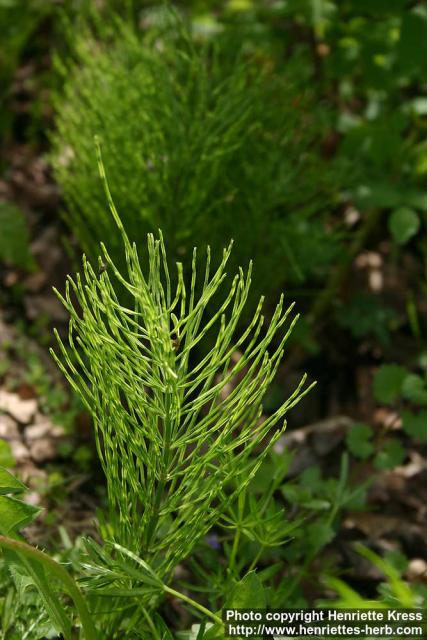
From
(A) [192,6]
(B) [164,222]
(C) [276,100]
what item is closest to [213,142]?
(B) [164,222]

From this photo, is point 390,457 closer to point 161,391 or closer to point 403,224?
point 403,224

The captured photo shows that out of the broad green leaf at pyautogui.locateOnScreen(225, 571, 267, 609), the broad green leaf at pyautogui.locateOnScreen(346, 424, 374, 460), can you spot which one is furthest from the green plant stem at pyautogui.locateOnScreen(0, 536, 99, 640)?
the broad green leaf at pyautogui.locateOnScreen(346, 424, 374, 460)

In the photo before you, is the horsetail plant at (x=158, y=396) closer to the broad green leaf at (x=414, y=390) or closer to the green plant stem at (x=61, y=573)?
the green plant stem at (x=61, y=573)

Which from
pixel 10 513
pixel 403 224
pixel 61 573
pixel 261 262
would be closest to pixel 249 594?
pixel 61 573

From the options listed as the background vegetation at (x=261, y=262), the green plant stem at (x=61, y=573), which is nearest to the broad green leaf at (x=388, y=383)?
the background vegetation at (x=261, y=262)

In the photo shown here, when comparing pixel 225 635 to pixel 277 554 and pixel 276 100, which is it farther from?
pixel 276 100

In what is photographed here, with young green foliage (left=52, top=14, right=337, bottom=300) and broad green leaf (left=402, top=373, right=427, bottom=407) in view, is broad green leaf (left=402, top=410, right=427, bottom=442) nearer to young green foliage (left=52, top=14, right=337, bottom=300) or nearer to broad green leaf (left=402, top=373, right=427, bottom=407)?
broad green leaf (left=402, top=373, right=427, bottom=407)
